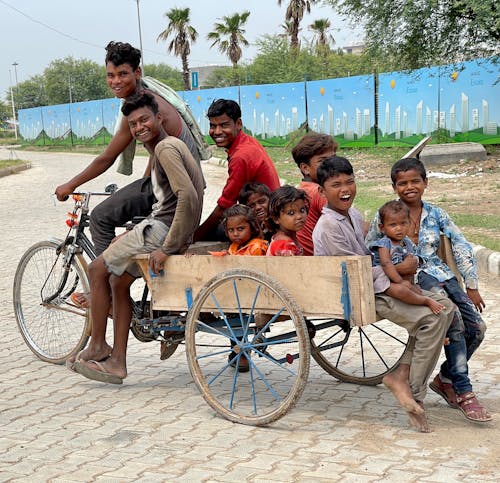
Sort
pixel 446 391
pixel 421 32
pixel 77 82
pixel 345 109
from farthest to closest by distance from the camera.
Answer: pixel 77 82, pixel 345 109, pixel 421 32, pixel 446 391

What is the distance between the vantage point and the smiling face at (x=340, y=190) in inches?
182

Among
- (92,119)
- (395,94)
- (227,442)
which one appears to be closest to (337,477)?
(227,442)

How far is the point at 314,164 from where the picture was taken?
527cm

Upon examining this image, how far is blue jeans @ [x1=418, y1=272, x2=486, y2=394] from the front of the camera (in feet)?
15.2

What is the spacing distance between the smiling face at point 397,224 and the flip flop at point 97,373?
6.58 feet

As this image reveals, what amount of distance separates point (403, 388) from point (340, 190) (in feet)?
3.46

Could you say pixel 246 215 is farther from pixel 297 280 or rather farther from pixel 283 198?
pixel 297 280

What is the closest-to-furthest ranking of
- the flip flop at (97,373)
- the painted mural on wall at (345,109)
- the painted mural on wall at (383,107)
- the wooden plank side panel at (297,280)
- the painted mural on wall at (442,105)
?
1. the wooden plank side panel at (297,280)
2. the flip flop at (97,373)
3. the painted mural on wall at (442,105)
4. the painted mural on wall at (383,107)
5. the painted mural on wall at (345,109)

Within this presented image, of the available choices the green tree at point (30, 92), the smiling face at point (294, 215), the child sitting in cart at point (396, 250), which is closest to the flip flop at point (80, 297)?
the smiling face at point (294, 215)

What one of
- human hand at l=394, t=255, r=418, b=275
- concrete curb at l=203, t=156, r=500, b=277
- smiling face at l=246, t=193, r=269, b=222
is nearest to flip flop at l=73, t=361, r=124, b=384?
smiling face at l=246, t=193, r=269, b=222

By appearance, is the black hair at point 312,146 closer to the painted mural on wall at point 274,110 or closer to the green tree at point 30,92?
the painted mural on wall at point 274,110

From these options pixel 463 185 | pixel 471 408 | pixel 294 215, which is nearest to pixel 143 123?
pixel 294 215

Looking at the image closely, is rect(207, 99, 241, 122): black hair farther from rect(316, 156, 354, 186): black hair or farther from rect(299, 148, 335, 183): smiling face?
rect(316, 156, 354, 186): black hair

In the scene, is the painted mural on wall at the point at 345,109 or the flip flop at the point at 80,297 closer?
the flip flop at the point at 80,297
